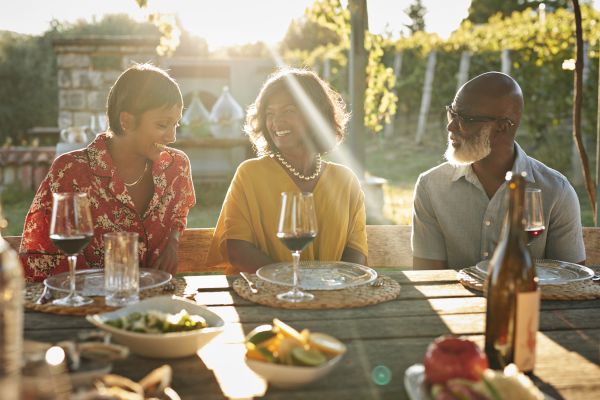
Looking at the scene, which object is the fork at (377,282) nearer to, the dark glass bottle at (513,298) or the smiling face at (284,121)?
the dark glass bottle at (513,298)

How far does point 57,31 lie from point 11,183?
8504 millimetres

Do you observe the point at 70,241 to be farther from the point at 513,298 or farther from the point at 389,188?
the point at 389,188

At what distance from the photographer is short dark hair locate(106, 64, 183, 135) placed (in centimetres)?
262

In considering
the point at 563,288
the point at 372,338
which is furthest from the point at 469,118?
the point at 372,338

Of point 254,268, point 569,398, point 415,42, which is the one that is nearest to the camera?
point 569,398

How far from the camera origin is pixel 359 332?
1588 millimetres

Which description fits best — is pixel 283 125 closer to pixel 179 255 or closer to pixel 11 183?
pixel 179 255

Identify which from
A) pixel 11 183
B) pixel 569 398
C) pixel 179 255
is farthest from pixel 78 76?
pixel 569 398

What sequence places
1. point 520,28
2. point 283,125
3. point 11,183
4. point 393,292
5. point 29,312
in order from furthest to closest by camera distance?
point 520,28 → point 11,183 → point 283,125 → point 393,292 → point 29,312

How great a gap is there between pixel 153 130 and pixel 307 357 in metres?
1.63

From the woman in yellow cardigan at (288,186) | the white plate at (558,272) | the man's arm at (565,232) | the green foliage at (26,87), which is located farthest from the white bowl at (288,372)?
the green foliage at (26,87)

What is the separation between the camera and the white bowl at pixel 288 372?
1.20 metres

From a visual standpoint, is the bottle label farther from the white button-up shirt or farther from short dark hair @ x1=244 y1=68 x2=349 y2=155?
short dark hair @ x1=244 y1=68 x2=349 y2=155

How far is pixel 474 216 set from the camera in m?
2.80
